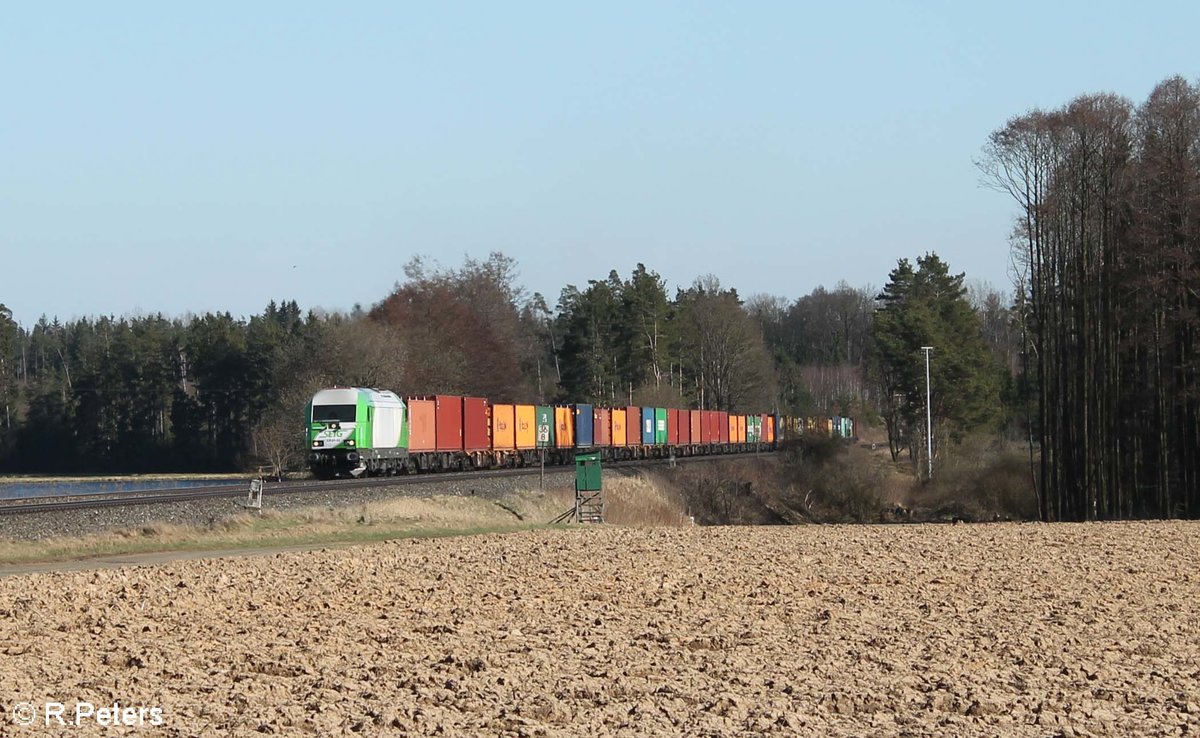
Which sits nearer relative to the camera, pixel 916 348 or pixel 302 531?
pixel 302 531

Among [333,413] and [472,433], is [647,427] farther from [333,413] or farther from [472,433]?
[333,413]

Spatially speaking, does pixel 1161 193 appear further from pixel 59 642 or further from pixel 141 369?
pixel 141 369

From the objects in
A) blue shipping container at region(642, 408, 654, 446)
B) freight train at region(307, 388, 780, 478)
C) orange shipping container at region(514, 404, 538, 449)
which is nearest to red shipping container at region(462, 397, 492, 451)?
freight train at region(307, 388, 780, 478)

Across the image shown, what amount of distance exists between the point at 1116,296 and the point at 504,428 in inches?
1104

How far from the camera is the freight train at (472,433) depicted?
4791 centimetres

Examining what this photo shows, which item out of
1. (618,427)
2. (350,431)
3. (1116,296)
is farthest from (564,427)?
(1116,296)

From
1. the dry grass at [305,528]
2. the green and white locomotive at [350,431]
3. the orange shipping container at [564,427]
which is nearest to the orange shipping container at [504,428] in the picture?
the orange shipping container at [564,427]

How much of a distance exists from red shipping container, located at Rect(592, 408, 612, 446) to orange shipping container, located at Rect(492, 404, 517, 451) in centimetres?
649

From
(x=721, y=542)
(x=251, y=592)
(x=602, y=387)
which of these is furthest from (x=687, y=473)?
(x=602, y=387)

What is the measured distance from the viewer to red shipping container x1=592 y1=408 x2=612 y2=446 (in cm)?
6981

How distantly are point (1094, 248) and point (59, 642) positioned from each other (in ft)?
138

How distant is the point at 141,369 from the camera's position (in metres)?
109

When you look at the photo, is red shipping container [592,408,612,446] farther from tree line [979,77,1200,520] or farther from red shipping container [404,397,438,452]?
tree line [979,77,1200,520]

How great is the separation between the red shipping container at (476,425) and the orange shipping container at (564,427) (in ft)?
19.9
